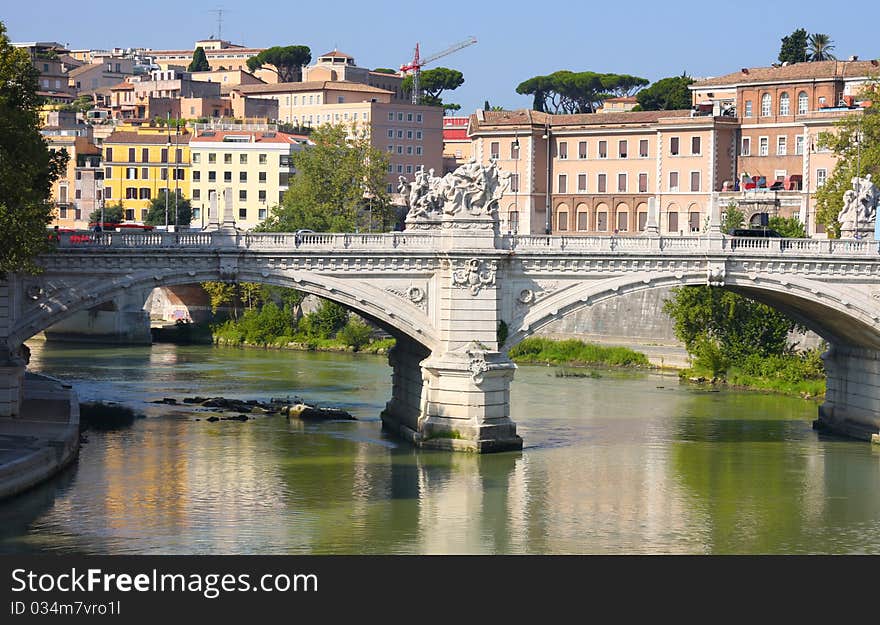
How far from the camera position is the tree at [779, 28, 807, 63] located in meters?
88.4

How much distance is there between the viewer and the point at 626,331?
62.6 metres

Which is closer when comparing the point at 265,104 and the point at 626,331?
the point at 626,331

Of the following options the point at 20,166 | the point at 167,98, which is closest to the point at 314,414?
the point at 20,166

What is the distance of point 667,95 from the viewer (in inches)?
3826

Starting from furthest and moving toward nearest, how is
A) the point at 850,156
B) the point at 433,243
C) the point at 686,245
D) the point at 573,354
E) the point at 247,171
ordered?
the point at 247,171 → the point at 573,354 → the point at 850,156 → the point at 686,245 → the point at 433,243

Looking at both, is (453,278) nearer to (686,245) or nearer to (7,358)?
(686,245)

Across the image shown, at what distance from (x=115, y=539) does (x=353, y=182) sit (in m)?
→ 48.4

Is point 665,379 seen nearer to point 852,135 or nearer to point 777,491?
point 852,135

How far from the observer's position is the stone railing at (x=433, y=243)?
38906 millimetres

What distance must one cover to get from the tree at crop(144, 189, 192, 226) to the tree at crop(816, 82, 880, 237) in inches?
1247

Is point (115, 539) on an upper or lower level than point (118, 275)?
lower

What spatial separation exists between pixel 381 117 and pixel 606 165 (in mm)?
23565

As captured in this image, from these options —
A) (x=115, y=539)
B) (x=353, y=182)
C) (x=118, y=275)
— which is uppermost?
(x=353, y=182)
